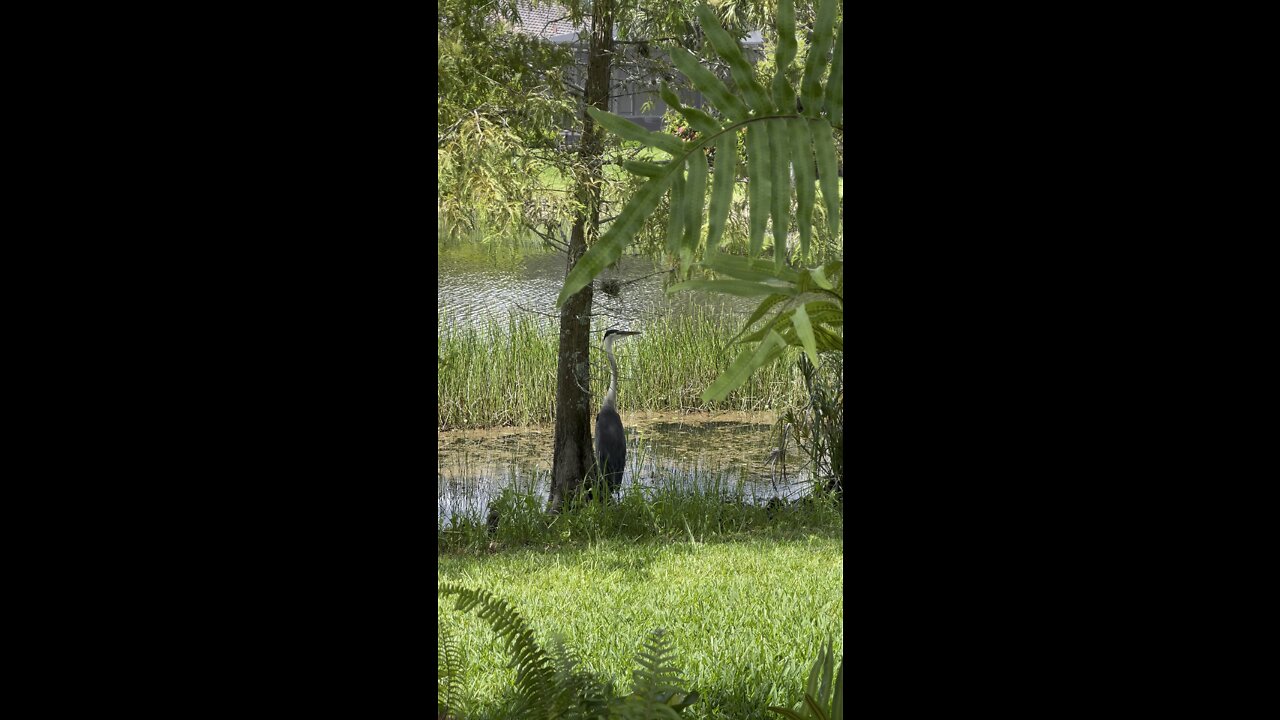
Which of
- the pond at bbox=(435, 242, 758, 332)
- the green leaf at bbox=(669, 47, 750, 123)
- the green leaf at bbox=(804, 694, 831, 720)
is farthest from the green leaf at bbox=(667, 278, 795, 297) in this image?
the pond at bbox=(435, 242, 758, 332)

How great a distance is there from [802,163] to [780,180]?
22 mm

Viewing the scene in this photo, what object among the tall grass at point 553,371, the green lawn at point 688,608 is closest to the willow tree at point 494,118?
the tall grass at point 553,371

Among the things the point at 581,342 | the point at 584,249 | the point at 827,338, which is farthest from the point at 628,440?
the point at 827,338

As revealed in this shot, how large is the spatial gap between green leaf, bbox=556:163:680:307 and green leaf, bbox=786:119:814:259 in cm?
7

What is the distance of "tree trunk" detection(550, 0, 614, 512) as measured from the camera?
3865mm

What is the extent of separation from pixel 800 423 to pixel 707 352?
0.67 meters

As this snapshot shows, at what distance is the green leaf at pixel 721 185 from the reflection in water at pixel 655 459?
326 centimetres

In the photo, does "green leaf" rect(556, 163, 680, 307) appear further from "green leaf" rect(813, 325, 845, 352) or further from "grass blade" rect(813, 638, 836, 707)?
"grass blade" rect(813, 638, 836, 707)

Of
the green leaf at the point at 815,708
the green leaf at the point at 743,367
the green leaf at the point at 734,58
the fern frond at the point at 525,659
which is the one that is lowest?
the fern frond at the point at 525,659

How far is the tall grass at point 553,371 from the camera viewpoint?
4484 millimetres

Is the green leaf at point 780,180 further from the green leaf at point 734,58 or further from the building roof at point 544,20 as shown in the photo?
the building roof at point 544,20
